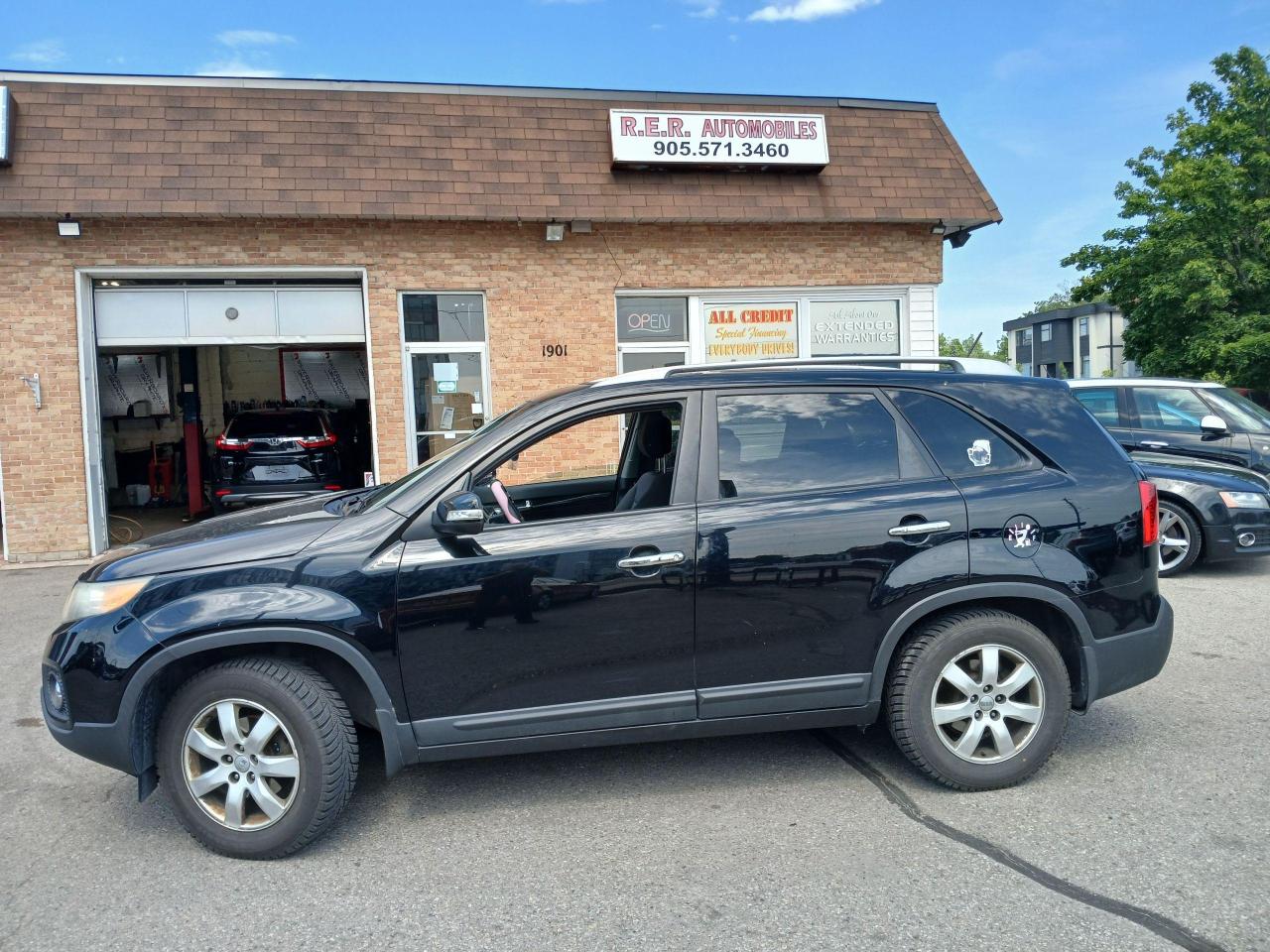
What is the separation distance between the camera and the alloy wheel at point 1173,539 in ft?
26.8

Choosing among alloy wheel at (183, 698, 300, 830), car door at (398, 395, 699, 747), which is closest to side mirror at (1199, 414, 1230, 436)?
car door at (398, 395, 699, 747)

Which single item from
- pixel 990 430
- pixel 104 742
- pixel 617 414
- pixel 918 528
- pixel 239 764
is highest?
pixel 617 414

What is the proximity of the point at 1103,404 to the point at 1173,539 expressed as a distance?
2.24m

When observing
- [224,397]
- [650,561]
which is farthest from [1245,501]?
[224,397]

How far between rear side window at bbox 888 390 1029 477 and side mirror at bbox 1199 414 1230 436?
627 cm

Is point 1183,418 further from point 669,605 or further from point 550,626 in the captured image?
point 550,626

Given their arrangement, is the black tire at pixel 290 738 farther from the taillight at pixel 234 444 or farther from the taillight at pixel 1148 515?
the taillight at pixel 234 444

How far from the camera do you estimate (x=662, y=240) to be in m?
11.8

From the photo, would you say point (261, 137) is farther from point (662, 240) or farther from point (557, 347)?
point (662, 240)

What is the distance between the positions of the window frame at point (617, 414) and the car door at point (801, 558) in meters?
0.06

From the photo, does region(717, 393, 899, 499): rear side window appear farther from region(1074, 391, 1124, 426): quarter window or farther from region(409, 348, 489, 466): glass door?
region(409, 348, 489, 466): glass door

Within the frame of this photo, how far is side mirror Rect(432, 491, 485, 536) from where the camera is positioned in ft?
11.3

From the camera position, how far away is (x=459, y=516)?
3.46 m

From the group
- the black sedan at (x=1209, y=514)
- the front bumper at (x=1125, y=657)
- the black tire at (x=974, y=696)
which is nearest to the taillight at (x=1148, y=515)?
the front bumper at (x=1125, y=657)
